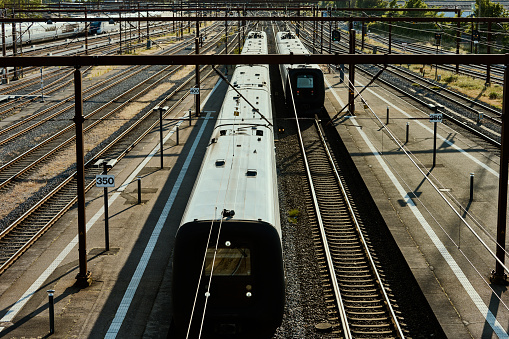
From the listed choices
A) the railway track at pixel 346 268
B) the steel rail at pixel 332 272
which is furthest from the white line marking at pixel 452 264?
the steel rail at pixel 332 272

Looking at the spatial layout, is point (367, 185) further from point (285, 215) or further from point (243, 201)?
point (243, 201)

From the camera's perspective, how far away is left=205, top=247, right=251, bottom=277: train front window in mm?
9492

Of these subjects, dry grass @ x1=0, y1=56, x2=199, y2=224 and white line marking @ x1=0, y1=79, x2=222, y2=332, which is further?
dry grass @ x1=0, y1=56, x2=199, y2=224

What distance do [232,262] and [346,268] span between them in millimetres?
4628

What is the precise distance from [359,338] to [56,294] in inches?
237

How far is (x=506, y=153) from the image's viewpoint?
1272 centimetres

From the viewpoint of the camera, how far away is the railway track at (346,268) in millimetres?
10984

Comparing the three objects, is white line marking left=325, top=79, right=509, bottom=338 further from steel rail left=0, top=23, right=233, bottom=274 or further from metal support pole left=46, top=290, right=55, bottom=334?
steel rail left=0, top=23, right=233, bottom=274

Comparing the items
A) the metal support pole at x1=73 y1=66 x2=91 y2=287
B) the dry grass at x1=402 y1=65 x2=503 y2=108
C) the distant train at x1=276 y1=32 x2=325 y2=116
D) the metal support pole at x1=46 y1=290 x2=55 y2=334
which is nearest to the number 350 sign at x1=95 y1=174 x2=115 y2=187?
the metal support pole at x1=73 y1=66 x2=91 y2=287

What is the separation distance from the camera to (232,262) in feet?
31.2

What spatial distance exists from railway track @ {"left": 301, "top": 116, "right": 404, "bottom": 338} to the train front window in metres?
2.29

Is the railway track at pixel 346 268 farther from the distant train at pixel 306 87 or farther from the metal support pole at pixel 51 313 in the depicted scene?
the distant train at pixel 306 87

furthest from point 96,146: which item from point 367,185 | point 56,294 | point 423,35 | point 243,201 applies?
point 423,35

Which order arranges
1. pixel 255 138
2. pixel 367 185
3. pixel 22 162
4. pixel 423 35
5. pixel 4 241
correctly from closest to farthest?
pixel 255 138 → pixel 4 241 → pixel 367 185 → pixel 22 162 → pixel 423 35
